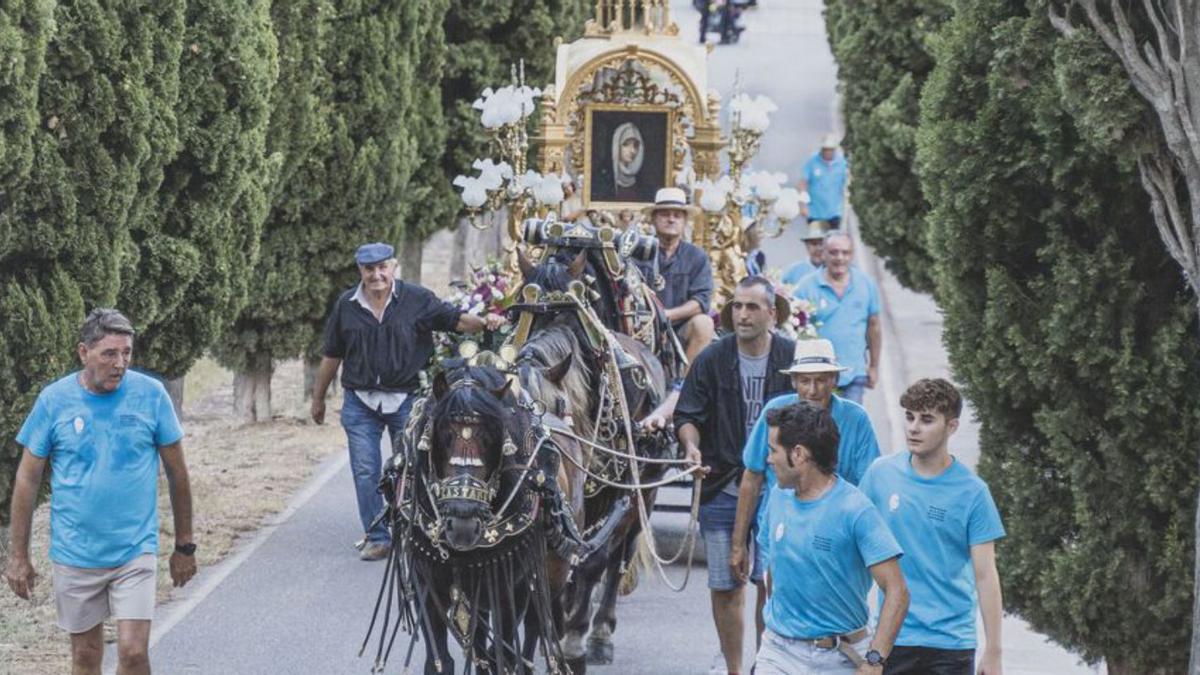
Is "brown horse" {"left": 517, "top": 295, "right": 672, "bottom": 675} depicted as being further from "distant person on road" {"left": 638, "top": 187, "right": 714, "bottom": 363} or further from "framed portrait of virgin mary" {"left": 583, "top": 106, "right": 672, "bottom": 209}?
"framed portrait of virgin mary" {"left": 583, "top": 106, "right": 672, "bottom": 209}

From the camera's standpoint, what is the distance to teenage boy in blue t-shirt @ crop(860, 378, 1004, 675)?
28.4 feet

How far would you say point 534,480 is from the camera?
31.9 ft

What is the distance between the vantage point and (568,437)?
1078cm

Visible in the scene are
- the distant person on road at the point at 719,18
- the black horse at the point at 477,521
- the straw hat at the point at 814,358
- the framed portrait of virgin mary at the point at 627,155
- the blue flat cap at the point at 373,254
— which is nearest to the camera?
the black horse at the point at 477,521

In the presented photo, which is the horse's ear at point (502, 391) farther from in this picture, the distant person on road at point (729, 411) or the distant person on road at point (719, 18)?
the distant person on road at point (719, 18)

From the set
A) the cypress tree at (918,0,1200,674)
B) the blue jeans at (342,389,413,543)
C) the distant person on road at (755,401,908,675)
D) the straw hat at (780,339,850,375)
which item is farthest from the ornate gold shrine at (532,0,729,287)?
the distant person on road at (755,401,908,675)

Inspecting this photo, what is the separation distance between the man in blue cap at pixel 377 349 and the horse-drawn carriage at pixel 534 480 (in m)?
1.84

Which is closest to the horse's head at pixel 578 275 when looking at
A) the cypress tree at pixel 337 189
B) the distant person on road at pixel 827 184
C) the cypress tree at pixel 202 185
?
the cypress tree at pixel 202 185

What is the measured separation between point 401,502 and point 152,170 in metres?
5.62

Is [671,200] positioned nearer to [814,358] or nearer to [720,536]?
[720,536]

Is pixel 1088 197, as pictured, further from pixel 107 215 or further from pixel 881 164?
pixel 881 164

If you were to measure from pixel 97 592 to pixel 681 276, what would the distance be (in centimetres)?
616

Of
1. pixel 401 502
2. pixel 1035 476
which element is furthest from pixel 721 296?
pixel 401 502

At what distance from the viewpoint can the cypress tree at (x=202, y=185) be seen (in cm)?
1537
